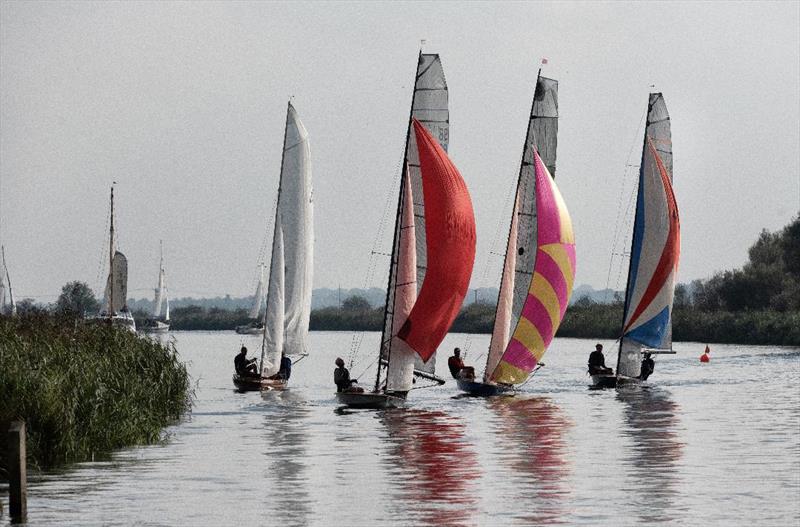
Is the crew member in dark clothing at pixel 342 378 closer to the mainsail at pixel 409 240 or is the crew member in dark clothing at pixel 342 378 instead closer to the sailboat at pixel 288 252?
the mainsail at pixel 409 240

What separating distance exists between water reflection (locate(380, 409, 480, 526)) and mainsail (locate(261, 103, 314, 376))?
10.5m

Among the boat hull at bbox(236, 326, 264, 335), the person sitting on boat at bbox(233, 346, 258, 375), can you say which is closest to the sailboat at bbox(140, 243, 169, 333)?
the boat hull at bbox(236, 326, 264, 335)

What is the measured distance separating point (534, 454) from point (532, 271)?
59.5 feet

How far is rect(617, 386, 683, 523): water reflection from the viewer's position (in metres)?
23.3

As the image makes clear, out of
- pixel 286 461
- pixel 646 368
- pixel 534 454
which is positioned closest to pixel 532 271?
pixel 646 368

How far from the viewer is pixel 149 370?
124 feet

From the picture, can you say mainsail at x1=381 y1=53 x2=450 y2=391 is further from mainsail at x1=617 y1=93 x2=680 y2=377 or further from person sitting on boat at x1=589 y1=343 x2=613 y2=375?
mainsail at x1=617 y1=93 x2=680 y2=377

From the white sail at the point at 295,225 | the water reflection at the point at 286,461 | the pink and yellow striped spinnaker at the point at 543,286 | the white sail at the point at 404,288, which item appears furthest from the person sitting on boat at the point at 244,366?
the white sail at the point at 404,288

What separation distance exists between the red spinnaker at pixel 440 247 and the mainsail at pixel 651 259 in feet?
40.9

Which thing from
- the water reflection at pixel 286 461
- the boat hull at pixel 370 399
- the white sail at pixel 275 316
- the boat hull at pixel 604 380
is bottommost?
the water reflection at pixel 286 461

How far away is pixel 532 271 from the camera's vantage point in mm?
49000

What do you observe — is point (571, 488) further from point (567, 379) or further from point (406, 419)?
point (567, 379)

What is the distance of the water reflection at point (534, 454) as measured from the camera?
23.2 m

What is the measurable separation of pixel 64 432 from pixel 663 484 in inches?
431
